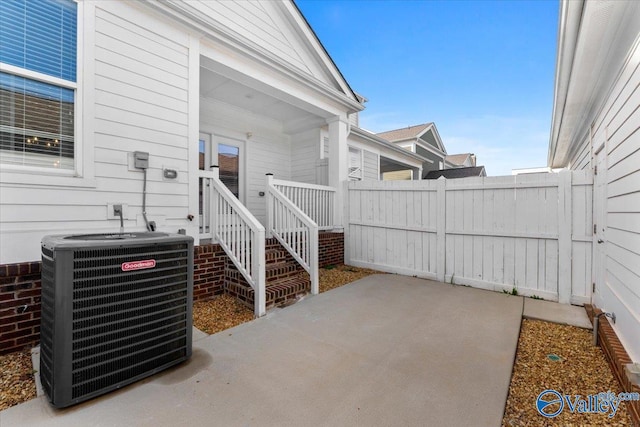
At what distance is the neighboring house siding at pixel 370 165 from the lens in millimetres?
9570

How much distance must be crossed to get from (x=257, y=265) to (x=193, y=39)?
11.0 ft

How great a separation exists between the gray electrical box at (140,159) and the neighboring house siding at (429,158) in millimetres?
13286

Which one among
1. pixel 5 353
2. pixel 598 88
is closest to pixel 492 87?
pixel 598 88

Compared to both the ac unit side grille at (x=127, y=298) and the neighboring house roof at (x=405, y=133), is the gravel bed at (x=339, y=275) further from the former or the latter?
the neighboring house roof at (x=405, y=133)

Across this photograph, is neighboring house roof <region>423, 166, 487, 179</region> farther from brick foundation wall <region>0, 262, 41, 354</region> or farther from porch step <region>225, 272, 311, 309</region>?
brick foundation wall <region>0, 262, 41, 354</region>

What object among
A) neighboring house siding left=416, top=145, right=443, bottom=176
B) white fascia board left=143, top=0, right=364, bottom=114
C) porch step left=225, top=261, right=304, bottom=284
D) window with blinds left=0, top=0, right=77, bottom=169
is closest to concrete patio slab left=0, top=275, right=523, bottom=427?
porch step left=225, top=261, right=304, bottom=284

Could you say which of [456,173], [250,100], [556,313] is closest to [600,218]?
[556,313]

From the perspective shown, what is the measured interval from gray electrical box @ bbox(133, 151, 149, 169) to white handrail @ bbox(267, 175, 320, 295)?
2.05 m

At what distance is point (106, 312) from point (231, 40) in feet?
13.4

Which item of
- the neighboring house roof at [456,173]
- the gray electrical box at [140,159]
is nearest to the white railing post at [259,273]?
the gray electrical box at [140,159]

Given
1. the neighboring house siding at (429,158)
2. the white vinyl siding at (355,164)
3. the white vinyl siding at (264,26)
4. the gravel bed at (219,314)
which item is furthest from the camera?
the neighboring house siding at (429,158)

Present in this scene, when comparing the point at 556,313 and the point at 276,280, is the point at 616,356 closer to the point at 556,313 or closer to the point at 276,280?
the point at 556,313

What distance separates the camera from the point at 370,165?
9.92 m

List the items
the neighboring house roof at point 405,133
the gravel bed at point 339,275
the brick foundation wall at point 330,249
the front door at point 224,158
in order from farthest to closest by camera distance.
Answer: the neighboring house roof at point 405,133 → the brick foundation wall at point 330,249 → the front door at point 224,158 → the gravel bed at point 339,275
